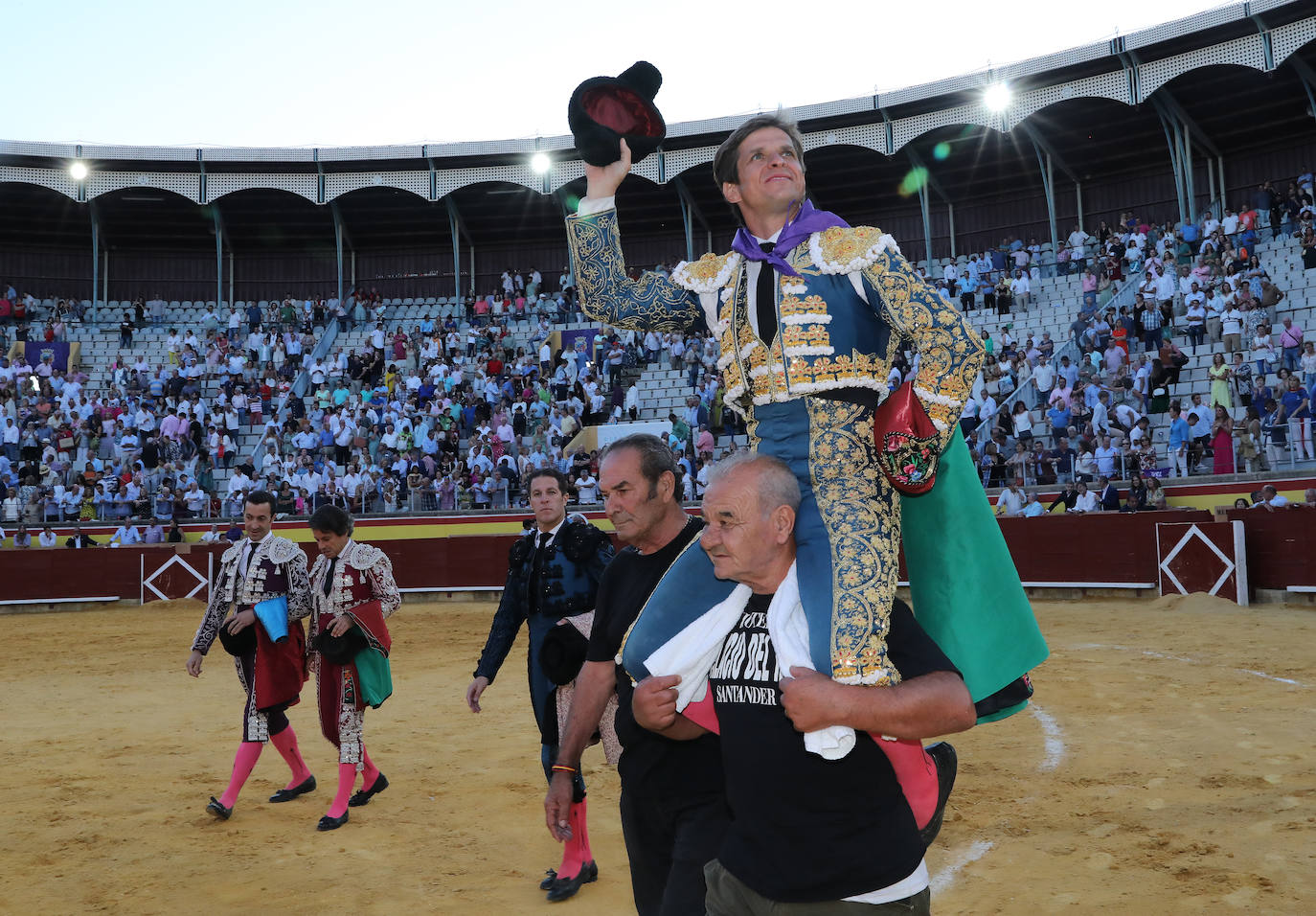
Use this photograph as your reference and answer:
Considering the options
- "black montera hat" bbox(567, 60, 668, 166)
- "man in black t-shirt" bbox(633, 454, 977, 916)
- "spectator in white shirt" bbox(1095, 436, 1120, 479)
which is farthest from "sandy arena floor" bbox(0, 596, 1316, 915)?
"spectator in white shirt" bbox(1095, 436, 1120, 479)

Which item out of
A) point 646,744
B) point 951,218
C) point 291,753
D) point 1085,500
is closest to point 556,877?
point 646,744

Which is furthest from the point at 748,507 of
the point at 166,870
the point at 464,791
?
the point at 464,791

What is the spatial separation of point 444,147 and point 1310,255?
16.2 meters

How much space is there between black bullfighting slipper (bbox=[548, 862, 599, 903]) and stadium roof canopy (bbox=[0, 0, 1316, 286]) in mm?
17926

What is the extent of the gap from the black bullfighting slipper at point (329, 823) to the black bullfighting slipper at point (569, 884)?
147 cm

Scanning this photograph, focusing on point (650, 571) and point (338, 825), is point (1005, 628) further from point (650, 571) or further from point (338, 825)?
point (338, 825)

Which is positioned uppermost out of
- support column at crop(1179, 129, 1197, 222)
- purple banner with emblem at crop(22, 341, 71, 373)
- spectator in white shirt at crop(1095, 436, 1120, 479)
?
support column at crop(1179, 129, 1197, 222)

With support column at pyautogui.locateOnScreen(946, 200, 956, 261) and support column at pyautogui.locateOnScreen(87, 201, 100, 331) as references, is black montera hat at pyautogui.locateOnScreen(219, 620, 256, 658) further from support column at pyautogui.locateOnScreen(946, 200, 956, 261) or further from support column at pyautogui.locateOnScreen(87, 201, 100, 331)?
support column at pyautogui.locateOnScreen(87, 201, 100, 331)

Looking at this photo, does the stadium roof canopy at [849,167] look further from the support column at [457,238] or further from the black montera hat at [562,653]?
the black montera hat at [562,653]

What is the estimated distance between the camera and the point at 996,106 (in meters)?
20.0

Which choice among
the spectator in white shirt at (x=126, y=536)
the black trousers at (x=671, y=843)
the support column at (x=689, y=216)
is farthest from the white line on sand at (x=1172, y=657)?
the support column at (x=689, y=216)

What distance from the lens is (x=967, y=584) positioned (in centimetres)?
222

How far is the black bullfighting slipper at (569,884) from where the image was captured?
395 centimetres

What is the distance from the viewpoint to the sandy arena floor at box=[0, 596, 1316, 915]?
12.9ft
